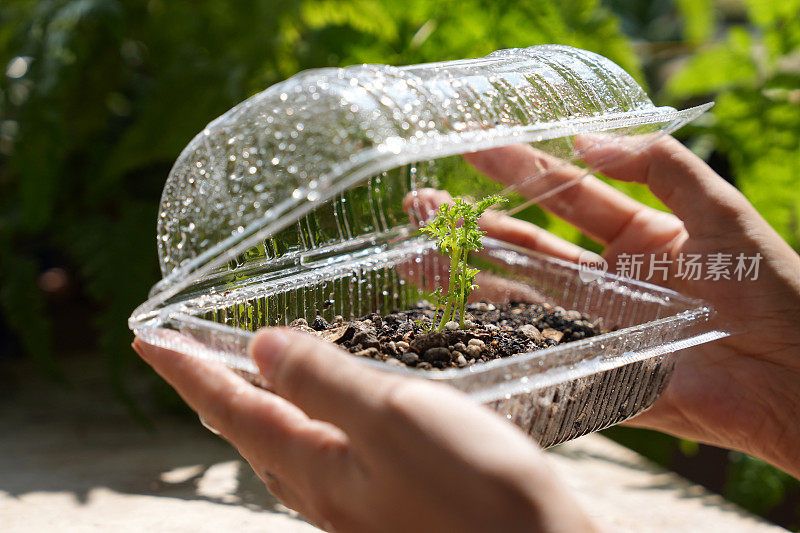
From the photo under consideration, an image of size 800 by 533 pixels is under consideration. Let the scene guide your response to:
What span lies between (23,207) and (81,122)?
26 cm

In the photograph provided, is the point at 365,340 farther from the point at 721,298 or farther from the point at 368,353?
the point at 721,298

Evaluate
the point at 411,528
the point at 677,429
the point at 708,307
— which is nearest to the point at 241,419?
the point at 411,528

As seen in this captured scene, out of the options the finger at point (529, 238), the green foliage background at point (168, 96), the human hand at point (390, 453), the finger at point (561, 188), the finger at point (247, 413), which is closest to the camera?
the human hand at point (390, 453)

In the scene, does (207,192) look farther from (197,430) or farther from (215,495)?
(197,430)

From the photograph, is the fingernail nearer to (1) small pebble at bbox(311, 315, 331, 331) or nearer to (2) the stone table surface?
(1) small pebble at bbox(311, 315, 331, 331)

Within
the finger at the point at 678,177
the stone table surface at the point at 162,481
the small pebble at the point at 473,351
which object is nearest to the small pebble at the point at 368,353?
the small pebble at the point at 473,351

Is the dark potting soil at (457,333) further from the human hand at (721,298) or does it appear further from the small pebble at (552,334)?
the human hand at (721,298)

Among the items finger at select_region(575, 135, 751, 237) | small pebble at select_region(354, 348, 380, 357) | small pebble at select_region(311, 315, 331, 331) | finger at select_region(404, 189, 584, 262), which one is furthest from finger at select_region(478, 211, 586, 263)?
small pebble at select_region(354, 348, 380, 357)

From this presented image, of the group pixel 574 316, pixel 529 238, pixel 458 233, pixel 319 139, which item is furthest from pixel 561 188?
pixel 319 139

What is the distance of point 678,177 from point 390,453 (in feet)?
2.49

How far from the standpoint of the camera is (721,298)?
3.54ft

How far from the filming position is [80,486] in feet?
3.58

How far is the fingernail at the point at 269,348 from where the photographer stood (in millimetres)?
614

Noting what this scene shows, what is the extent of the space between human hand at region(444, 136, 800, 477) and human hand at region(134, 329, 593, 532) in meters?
0.54
